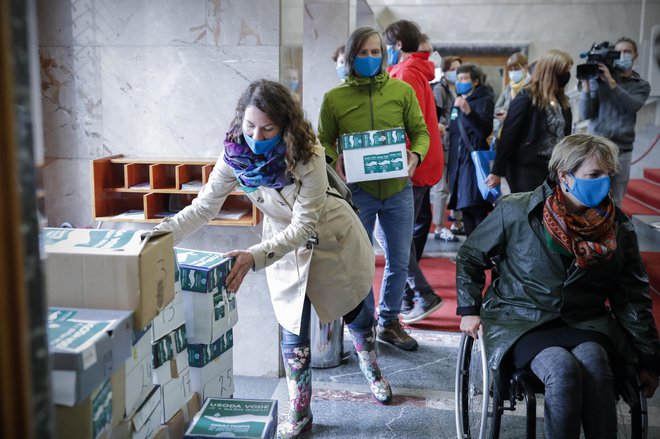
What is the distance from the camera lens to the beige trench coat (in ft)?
7.33

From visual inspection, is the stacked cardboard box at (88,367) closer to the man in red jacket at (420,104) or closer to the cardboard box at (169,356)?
the cardboard box at (169,356)

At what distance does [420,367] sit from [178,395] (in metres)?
1.59

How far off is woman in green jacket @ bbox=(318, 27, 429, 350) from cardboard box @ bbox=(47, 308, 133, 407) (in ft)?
5.63

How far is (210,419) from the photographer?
1913 mm

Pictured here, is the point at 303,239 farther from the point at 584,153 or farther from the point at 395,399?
the point at 395,399

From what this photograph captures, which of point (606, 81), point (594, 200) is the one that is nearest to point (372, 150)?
point (594, 200)

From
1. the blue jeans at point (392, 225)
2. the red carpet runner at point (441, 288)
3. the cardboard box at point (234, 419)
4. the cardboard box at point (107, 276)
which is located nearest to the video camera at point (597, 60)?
the red carpet runner at point (441, 288)

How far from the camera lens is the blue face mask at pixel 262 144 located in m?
2.15

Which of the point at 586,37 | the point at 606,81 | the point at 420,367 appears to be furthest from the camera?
the point at 586,37

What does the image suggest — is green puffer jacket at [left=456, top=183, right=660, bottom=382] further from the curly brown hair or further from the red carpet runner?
the red carpet runner

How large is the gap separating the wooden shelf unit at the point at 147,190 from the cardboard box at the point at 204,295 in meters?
0.76

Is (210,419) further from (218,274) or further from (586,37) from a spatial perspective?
(586,37)

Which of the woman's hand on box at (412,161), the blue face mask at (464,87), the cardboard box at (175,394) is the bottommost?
the cardboard box at (175,394)

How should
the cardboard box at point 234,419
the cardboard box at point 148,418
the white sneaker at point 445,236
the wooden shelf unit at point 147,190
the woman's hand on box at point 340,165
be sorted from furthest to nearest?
the white sneaker at point 445,236, the woman's hand on box at point 340,165, the wooden shelf unit at point 147,190, the cardboard box at point 234,419, the cardboard box at point 148,418
